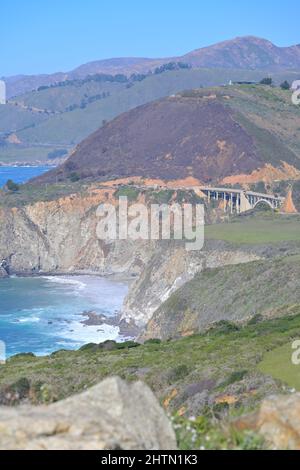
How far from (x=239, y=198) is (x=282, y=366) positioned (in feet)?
274

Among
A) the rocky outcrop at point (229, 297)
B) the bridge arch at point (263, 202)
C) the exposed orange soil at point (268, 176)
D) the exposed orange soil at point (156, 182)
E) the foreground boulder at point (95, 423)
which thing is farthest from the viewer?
the exposed orange soil at point (268, 176)

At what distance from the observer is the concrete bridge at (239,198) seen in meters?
106

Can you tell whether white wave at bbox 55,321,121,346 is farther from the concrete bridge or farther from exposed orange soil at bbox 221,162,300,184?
exposed orange soil at bbox 221,162,300,184

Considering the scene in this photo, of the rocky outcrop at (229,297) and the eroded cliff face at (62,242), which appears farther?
the eroded cliff face at (62,242)

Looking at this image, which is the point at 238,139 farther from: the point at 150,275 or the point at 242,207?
the point at 150,275

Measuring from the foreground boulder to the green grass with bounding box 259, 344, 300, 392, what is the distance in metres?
13.9

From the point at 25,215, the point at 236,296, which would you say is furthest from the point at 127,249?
the point at 236,296

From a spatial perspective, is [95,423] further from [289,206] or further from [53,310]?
[289,206]

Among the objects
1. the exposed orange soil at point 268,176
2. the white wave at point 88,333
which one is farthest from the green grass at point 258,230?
the exposed orange soil at point 268,176

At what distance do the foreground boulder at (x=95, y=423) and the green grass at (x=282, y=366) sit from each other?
13923 millimetres

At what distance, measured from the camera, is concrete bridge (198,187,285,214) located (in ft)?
347

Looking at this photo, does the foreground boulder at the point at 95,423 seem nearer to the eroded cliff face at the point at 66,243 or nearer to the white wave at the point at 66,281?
the eroded cliff face at the point at 66,243

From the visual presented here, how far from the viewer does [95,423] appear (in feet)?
29.3
